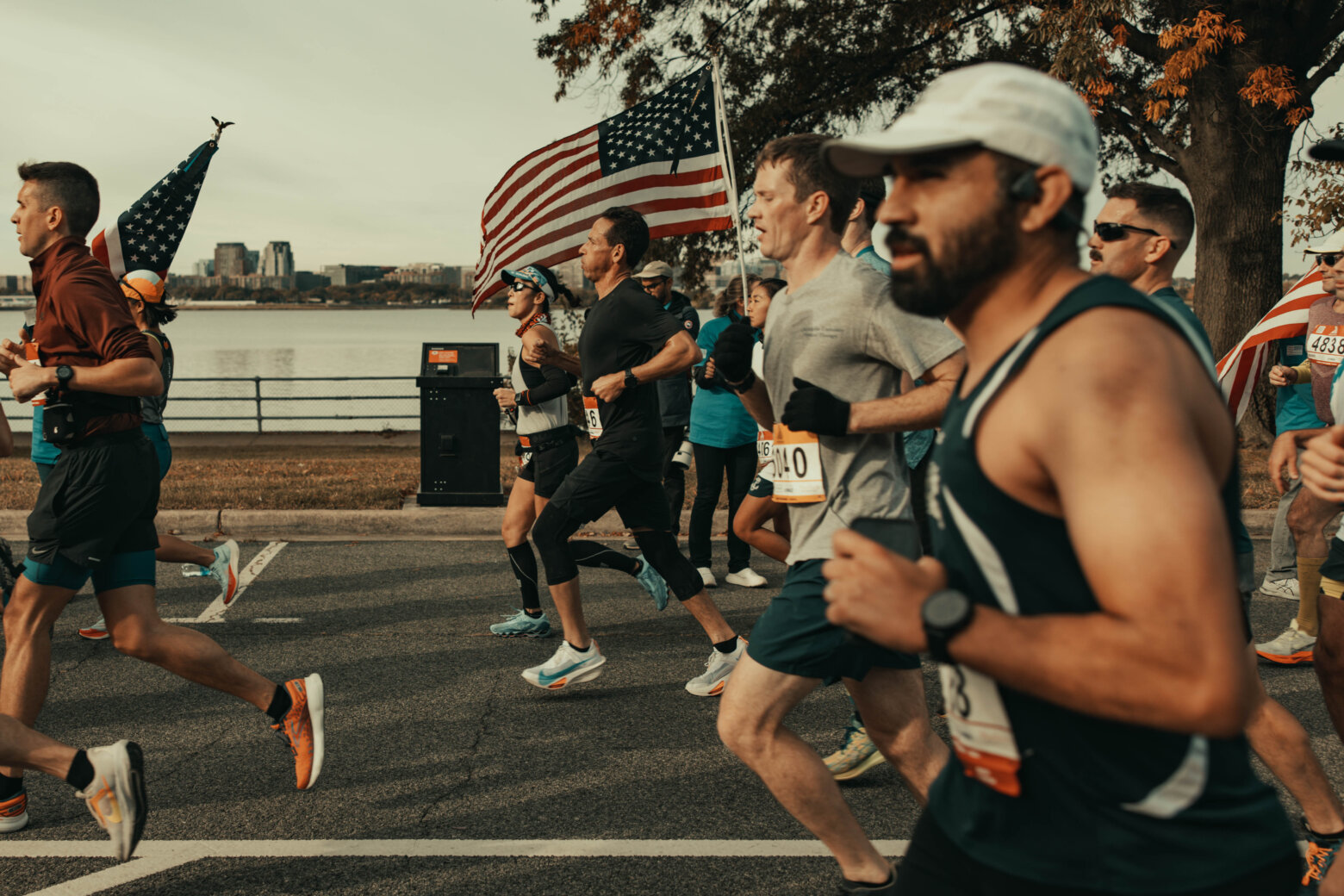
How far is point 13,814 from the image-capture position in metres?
3.47

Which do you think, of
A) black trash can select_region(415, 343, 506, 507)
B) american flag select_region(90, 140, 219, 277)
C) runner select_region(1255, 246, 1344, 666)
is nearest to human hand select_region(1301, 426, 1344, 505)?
runner select_region(1255, 246, 1344, 666)

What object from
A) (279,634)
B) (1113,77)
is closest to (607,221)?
(279,634)

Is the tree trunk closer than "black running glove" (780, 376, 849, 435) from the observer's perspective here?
No

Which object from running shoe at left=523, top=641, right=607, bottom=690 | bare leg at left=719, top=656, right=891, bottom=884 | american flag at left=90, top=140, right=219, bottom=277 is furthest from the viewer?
american flag at left=90, top=140, right=219, bottom=277

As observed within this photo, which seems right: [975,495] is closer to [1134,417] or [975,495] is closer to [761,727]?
[1134,417]

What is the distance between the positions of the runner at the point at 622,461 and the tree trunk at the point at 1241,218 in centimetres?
963

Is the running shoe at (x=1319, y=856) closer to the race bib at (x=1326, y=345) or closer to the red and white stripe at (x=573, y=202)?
the race bib at (x=1326, y=345)

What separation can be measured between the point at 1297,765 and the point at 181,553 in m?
5.45

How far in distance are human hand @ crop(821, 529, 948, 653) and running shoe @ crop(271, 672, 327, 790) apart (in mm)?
2798

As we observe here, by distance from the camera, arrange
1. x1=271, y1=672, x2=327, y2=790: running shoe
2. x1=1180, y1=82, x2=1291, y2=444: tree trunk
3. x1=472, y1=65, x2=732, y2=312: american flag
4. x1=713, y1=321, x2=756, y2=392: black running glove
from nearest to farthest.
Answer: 1. x1=713, y1=321, x2=756, y2=392: black running glove
2. x1=271, y1=672, x2=327, y2=790: running shoe
3. x1=472, y1=65, x2=732, y2=312: american flag
4. x1=1180, y1=82, x2=1291, y2=444: tree trunk

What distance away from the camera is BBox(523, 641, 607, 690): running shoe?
4.75 meters

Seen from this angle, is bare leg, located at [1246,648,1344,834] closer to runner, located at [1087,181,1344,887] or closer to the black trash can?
runner, located at [1087,181,1344,887]

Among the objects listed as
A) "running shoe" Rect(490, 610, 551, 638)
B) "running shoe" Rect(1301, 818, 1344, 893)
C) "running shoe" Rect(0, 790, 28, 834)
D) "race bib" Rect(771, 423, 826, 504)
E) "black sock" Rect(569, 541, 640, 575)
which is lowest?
"running shoe" Rect(490, 610, 551, 638)

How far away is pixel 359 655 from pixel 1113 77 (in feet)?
39.0
